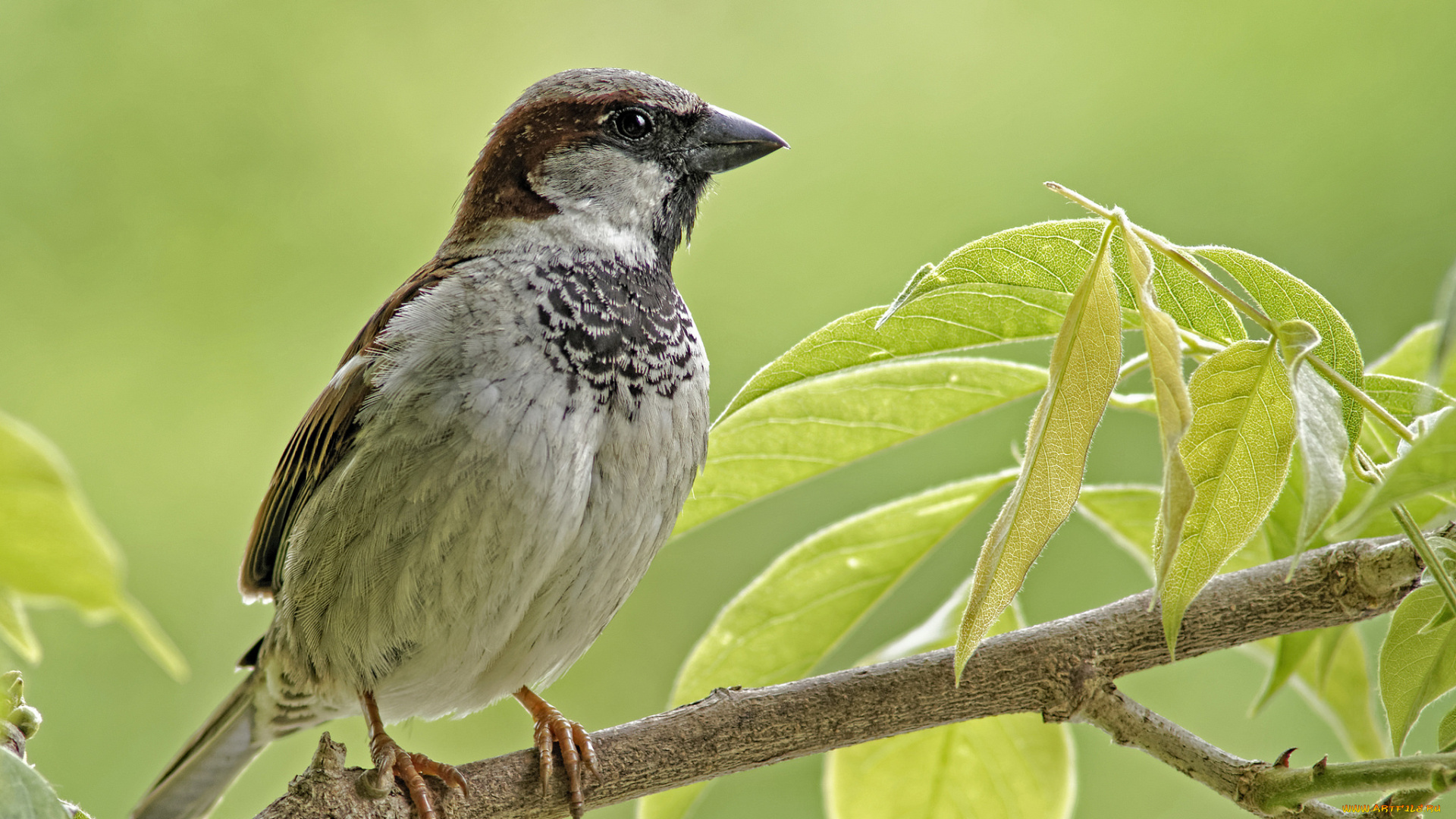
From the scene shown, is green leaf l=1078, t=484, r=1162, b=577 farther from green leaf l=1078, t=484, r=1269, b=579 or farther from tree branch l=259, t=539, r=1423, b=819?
tree branch l=259, t=539, r=1423, b=819

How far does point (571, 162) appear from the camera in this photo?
8.61 feet

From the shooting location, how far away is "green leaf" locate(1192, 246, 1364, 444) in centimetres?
120

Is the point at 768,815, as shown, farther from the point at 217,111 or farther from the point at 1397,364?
the point at 217,111

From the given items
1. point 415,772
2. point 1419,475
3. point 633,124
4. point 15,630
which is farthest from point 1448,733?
point 633,124

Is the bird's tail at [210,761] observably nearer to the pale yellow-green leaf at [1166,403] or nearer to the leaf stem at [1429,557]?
the pale yellow-green leaf at [1166,403]

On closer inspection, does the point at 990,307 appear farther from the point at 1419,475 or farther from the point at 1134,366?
the point at 1419,475

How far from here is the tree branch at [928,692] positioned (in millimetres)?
1618

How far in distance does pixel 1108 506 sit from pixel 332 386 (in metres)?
1.52

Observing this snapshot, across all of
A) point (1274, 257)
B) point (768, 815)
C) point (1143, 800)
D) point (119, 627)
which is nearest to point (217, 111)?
point (119, 627)

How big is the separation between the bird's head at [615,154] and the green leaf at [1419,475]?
6.24ft

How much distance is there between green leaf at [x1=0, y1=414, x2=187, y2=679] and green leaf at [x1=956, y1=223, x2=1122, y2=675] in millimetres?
693

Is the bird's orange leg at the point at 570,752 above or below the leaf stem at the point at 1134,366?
below

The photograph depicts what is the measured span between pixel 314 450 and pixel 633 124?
3.26 ft

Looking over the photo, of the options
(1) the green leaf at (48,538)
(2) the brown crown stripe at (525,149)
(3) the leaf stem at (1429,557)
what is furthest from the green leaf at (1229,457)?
(2) the brown crown stripe at (525,149)
